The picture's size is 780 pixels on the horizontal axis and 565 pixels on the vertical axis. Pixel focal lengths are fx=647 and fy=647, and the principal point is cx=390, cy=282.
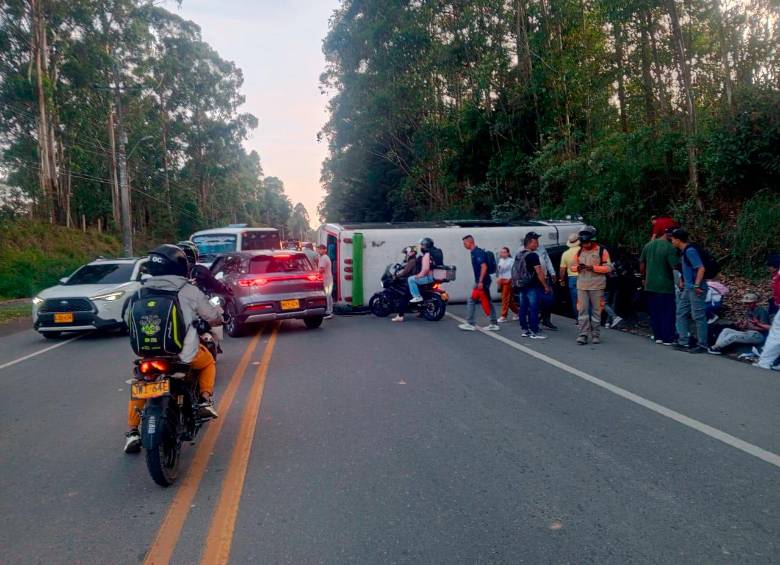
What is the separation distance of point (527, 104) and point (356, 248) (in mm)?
13171

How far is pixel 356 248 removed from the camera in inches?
654

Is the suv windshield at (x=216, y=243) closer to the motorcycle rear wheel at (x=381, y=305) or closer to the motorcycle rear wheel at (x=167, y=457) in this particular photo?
the motorcycle rear wheel at (x=381, y=305)

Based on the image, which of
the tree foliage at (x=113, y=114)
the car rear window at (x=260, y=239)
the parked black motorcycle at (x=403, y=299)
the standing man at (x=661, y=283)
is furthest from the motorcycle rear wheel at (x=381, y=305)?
the tree foliage at (x=113, y=114)

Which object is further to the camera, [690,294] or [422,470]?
[690,294]

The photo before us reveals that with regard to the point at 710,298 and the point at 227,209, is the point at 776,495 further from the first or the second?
the point at 227,209

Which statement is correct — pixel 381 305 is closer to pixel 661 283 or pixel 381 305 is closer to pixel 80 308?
pixel 80 308

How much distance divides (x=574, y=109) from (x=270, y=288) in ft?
54.0

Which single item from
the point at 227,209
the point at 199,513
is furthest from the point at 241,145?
the point at 199,513

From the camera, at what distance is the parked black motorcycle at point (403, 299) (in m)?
13.9

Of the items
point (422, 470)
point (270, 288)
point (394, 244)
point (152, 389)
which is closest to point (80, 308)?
point (270, 288)

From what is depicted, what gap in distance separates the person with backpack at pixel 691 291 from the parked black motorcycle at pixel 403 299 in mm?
5255

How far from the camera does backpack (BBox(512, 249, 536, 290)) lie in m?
11.0

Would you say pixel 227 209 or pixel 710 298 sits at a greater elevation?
pixel 227 209

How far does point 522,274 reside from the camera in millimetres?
11055
